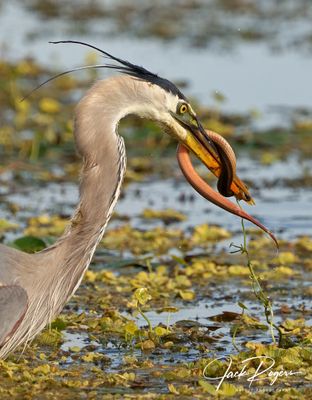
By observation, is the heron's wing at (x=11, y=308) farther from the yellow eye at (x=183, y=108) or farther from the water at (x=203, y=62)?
the water at (x=203, y=62)

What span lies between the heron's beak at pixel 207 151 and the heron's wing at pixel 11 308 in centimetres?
115

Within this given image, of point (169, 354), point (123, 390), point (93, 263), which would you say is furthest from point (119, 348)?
point (93, 263)

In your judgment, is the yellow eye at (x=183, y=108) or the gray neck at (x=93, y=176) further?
the yellow eye at (x=183, y=108)

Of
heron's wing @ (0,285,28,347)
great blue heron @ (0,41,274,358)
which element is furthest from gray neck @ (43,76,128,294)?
heron's wing @ (0,285,28,347)

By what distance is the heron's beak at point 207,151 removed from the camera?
6152 mm

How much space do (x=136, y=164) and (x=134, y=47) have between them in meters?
6.00

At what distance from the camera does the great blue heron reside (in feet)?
19.1

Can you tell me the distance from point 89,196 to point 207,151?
709mm

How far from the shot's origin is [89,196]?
231 inches

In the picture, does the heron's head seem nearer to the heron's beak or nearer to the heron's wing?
the heron's beak

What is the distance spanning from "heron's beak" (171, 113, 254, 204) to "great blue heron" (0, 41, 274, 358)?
0.11 metres

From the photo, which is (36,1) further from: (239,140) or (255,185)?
(255,185)

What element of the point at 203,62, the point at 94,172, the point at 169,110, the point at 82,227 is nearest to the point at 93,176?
the point at 94,172

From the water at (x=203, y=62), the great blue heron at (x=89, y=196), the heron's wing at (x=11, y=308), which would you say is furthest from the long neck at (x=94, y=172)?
the water at (x=203, y=62)
